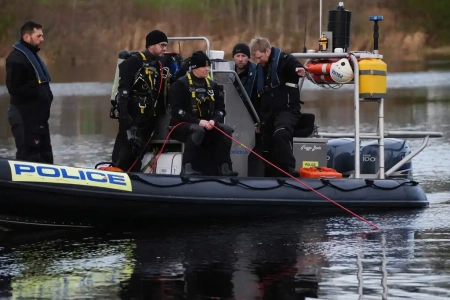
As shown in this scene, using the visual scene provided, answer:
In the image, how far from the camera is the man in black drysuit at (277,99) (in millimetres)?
9172

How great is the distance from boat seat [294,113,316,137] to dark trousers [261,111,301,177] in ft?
0.80

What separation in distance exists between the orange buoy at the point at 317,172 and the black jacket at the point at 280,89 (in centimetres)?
50

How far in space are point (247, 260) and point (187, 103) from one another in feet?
6.34

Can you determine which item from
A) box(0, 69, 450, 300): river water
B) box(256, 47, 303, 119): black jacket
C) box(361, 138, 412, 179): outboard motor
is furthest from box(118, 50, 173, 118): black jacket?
box(361, 138, 412, 179): outboard motor

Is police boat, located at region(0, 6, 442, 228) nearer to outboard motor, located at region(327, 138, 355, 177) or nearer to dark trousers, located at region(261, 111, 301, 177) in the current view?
outboard motor, located at region(327, 138, 355, 177)

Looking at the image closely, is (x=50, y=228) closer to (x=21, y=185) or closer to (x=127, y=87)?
(x=21, y=185)

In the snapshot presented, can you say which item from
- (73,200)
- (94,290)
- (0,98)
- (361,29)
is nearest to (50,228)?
(73,200)

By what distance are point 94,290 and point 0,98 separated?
68.7ft

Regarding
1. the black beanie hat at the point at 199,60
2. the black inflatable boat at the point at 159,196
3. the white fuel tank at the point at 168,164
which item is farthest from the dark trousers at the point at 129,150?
the black beanie hat at the point at 199,60

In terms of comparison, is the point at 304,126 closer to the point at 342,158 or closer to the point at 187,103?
the point at 342,158

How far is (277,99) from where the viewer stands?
9.29 metres

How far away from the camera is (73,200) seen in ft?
27.2

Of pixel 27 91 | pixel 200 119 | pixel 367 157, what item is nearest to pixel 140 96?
pixel 200 119

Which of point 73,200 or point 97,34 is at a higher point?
point 97,34
